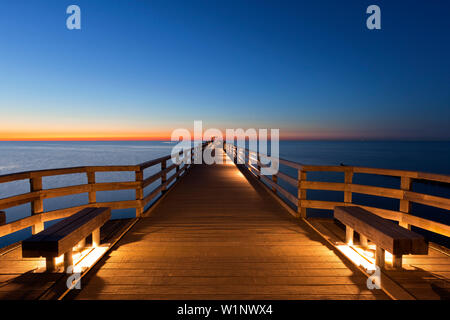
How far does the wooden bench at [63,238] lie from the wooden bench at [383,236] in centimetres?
288

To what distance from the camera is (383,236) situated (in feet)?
7.27

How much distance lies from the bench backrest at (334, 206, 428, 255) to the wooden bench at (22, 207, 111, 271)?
2.88 m

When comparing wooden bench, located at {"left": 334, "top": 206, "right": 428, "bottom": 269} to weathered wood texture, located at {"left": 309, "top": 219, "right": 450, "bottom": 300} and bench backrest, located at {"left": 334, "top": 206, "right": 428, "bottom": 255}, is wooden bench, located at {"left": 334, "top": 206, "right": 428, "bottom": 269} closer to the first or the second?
bench backrest, located at {"left": 334, "top": 206, "right": 428, "bottom": 255}

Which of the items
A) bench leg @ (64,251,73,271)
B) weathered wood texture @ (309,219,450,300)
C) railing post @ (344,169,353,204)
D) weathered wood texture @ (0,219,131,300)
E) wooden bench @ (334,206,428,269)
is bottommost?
weathered wood texture @ (309,219,450,300)

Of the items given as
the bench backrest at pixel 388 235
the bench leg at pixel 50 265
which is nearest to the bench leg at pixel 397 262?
the bench backrest at pixel 388 235

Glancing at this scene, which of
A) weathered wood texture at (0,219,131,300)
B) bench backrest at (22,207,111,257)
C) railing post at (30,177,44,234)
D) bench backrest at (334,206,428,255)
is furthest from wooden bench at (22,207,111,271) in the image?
bench backrest at (334,206,428,255)

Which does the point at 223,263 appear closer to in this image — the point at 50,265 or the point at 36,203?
the point at 50,265

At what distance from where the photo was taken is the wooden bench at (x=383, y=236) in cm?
210

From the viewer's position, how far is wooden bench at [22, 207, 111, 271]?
6.73 feet

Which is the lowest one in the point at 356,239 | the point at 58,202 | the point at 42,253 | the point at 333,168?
the point at 58,202
